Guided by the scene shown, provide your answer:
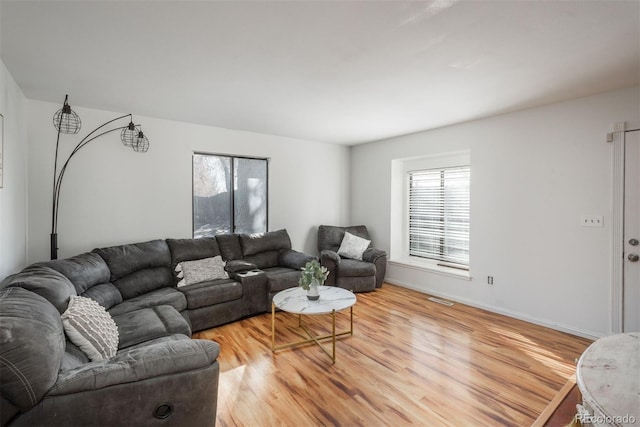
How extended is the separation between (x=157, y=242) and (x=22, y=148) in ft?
5.01

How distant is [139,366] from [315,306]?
1.56 m

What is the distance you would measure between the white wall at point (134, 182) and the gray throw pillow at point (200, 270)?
0.69 metres

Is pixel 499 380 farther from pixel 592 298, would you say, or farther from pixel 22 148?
pixel 22 148

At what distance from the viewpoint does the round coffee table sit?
263 centimetres

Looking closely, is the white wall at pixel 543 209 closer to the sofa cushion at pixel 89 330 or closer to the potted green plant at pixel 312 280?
the potted green plant at pixel 312 280

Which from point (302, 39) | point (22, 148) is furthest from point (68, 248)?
point (302, 39)

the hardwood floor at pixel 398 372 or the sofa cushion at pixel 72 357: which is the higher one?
the sofa cushion at pixel 72 357

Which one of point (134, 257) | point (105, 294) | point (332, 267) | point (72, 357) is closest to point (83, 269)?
point (105, 294)

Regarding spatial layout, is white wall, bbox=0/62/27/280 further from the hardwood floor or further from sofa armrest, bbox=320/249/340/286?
sofa armrest, bbox=320/249/340/286

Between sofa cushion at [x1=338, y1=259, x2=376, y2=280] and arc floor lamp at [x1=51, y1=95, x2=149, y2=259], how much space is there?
10.3 ft

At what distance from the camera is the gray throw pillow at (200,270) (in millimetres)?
3426

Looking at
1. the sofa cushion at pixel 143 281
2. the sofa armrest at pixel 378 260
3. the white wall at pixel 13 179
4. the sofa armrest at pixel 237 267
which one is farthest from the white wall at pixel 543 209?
the white wall at pixel 13 179

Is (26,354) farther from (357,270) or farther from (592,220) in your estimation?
(592,220)

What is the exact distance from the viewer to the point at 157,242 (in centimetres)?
357
